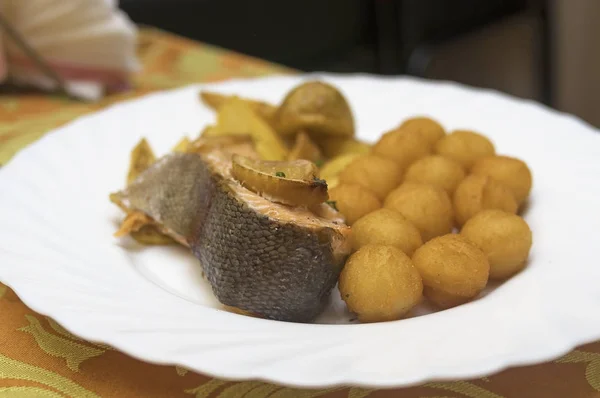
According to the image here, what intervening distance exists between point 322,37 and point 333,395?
239 cm

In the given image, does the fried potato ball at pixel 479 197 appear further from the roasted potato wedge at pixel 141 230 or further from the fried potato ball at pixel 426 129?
the roasted potato wedge at pixel 141 230

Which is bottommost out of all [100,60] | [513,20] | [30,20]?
[513,20]

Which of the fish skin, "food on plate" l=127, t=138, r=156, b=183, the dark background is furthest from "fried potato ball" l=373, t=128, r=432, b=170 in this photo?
the dark background

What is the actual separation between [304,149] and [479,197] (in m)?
0.35

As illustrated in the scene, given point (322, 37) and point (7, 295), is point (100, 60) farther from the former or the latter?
point (322, 37)

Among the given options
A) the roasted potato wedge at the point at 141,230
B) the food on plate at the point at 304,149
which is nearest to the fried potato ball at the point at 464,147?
the food on plate at the point at 304,149

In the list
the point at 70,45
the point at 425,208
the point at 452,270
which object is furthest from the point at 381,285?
the point at 70,45

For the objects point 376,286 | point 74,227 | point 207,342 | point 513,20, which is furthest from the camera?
point 513,20

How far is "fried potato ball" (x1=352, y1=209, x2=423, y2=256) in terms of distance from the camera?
35.4 inches

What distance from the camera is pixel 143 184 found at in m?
1.06

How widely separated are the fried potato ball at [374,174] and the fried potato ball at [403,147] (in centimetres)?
3

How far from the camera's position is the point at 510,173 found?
1055 millimetres

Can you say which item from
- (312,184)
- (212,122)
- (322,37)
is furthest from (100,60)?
(322,37)

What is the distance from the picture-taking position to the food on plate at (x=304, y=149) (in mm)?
1180
